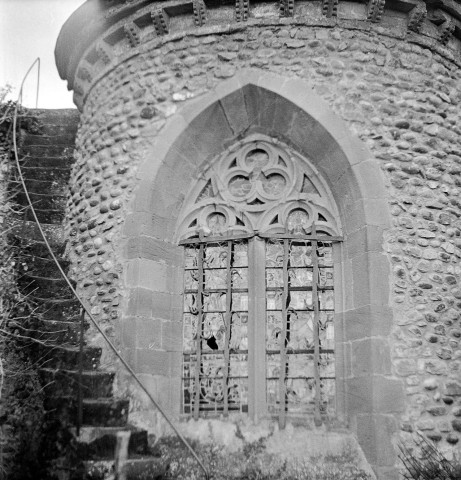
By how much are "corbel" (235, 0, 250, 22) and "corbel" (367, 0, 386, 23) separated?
1.17 m

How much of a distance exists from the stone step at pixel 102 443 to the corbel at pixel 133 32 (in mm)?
3829

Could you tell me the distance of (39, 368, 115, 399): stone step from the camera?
17.6ft

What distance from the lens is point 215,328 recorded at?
6.16 metres

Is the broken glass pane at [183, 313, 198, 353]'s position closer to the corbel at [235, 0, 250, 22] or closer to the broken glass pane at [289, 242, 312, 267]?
the broken glass pane at [289, 242, 312, 267]

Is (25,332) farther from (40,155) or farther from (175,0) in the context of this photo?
(175,0)

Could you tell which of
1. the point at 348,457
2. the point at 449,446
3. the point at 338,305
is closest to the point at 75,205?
the point at 338,305

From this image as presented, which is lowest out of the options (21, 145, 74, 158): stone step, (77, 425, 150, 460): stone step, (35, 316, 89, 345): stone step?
(77, 425, 150, 460): stone step

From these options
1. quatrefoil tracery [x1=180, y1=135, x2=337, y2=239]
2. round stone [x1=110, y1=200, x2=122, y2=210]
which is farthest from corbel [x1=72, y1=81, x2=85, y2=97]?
quatrefoil tracery [x1=180, y1=135, x2=337, y2=239]

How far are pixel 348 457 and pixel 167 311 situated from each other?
2068 mm

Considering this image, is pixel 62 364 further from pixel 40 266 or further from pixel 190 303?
pixel 190 303

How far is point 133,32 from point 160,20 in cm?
34

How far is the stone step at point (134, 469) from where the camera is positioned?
15.5 ft

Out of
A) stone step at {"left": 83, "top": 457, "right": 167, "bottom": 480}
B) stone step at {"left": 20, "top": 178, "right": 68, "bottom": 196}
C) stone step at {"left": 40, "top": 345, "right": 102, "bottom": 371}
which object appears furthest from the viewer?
stone step at {"left": 20, "top": 178, "right": 68, "bottom": 196}

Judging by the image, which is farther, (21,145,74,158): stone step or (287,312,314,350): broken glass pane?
(21,145,74,158): stone step
